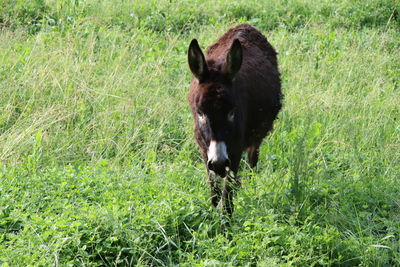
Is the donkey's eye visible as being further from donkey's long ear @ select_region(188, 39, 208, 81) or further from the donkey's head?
donkey's long ear @ select_region(188, 39, 208, 81)

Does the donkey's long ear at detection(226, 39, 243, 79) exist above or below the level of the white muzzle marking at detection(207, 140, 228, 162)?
above

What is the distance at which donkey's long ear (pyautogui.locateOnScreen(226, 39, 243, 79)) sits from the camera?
5.01 meters

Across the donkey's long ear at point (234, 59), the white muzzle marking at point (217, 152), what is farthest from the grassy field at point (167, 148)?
the donkey's long ear at point (234, 59)

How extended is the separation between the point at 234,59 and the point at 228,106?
1.41ft

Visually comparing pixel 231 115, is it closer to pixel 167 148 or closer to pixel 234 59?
pixel 234 59

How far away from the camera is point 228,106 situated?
15.9 ft

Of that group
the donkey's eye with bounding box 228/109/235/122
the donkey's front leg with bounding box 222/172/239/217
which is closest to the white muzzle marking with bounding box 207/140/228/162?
Result: the donkey's eye with bounding box 228/109/235/122

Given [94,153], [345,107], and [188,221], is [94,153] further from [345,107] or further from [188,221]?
[345,107]

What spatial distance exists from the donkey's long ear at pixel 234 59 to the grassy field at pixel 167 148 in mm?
976

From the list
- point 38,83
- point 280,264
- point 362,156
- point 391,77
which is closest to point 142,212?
point 280,264

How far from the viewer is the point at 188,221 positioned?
507 cm

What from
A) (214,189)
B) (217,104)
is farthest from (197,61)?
(214,189)

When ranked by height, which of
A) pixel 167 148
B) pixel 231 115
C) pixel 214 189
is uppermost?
pixel 231 115

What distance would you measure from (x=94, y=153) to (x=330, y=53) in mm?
4463
